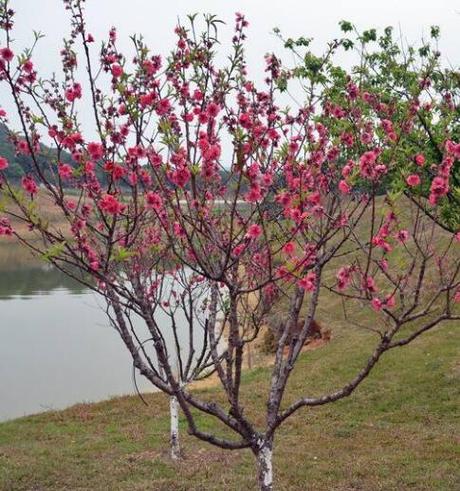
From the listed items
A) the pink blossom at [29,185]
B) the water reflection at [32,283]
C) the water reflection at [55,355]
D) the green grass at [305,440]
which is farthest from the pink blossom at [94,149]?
the water reflection at [32,283]

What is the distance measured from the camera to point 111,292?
4.37m

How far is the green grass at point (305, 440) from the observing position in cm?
909

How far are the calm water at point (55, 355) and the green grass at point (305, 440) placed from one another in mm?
2622

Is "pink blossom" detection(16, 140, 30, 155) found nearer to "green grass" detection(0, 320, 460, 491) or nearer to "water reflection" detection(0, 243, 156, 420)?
"green grass" detection(0, 320, 460, 491)

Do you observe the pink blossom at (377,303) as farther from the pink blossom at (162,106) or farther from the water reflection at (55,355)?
the water reflection at (55,355)

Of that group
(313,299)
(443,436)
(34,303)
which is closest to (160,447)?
(443,436)

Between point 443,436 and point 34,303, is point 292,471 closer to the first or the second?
point 443,436

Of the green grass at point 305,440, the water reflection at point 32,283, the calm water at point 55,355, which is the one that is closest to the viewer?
the green grass at point 305,440

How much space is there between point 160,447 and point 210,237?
28.2 feet

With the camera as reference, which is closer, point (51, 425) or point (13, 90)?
point (13, 90)

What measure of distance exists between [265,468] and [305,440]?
7.50 metres

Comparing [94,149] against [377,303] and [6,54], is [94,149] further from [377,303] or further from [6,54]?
[377,303]

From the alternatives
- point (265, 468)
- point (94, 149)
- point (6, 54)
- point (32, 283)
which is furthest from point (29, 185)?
point (32, 283)

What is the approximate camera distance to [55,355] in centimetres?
2270
